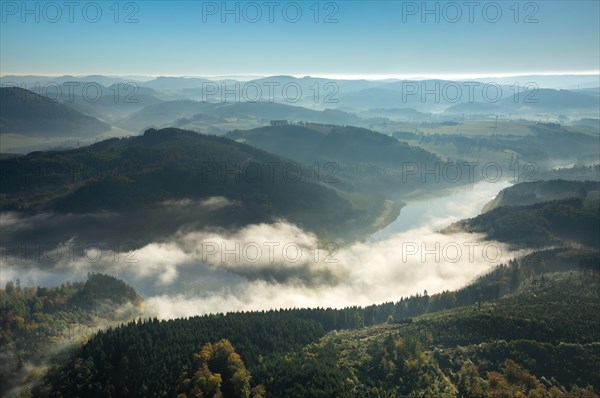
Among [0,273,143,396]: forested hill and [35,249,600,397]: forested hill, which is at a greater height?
[35,249,600,397]: forested hill

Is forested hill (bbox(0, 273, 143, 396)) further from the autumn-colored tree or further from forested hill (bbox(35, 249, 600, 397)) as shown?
the autumn-colored tree

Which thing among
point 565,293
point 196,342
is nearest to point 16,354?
point 196,342

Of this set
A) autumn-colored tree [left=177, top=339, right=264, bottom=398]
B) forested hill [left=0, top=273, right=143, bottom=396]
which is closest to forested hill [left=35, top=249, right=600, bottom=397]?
autumn-colored tree [left=177, top=339, right=264, bottom=398]

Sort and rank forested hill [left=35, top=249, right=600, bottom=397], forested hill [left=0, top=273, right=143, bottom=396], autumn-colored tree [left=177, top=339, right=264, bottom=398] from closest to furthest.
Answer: autumn-colored tree [left=177, top=339, right=264, bottom=398] < forested hill [left=35, top=249, right=600, bottom=397] < forested hill [left=0, top=273, right=143, bottom=396]

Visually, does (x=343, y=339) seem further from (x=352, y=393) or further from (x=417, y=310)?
(x=417, y=310)

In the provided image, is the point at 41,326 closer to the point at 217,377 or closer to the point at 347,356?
the point at 217,377

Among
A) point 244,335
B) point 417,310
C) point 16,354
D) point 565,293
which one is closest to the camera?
point 244,335

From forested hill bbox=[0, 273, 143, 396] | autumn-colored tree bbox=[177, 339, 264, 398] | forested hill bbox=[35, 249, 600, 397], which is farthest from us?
forested hill bbox=[0, 273, 143, 396]

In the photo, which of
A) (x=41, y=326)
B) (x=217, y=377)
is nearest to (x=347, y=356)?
(x=217, y=377)
